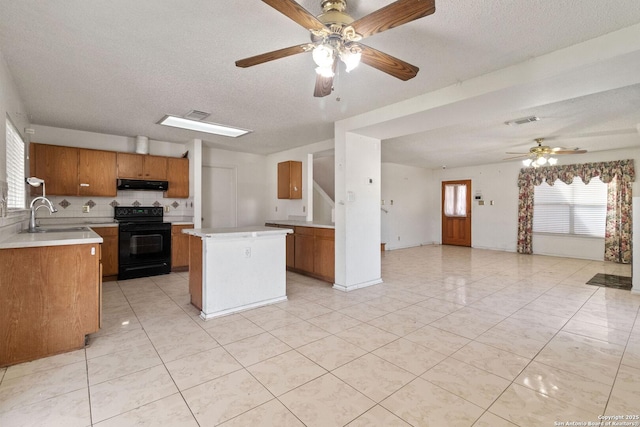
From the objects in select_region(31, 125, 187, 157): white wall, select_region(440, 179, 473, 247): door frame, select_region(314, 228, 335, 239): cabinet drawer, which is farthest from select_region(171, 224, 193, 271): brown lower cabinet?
select_region(440, 179, 473, 247): door frame

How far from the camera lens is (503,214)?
25.7 ft

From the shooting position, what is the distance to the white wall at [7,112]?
2.49 meters

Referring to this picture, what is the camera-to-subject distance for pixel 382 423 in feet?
5.17

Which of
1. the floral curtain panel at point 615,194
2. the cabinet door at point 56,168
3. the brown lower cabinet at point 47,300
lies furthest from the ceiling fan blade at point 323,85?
the floral curtain panel at point 615,194

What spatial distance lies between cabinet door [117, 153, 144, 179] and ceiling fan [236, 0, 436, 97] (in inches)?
161

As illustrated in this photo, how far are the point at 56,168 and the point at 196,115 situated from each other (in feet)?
7.91

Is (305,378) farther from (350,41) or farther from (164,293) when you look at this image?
(164,293)

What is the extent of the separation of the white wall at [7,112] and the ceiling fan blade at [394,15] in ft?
9.85

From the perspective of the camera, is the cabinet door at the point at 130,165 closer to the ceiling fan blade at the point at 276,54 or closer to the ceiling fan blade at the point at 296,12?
the ceiling fan blade at the point at 276,54

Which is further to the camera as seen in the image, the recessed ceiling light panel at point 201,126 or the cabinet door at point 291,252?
the cabinet door at point 291,252

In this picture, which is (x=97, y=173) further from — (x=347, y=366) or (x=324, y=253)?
(x=347, y=366)

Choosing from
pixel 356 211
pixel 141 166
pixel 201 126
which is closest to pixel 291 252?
pixel 356 211

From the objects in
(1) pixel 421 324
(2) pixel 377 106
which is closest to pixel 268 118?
(2) pixel 377 106

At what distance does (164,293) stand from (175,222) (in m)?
1.67
